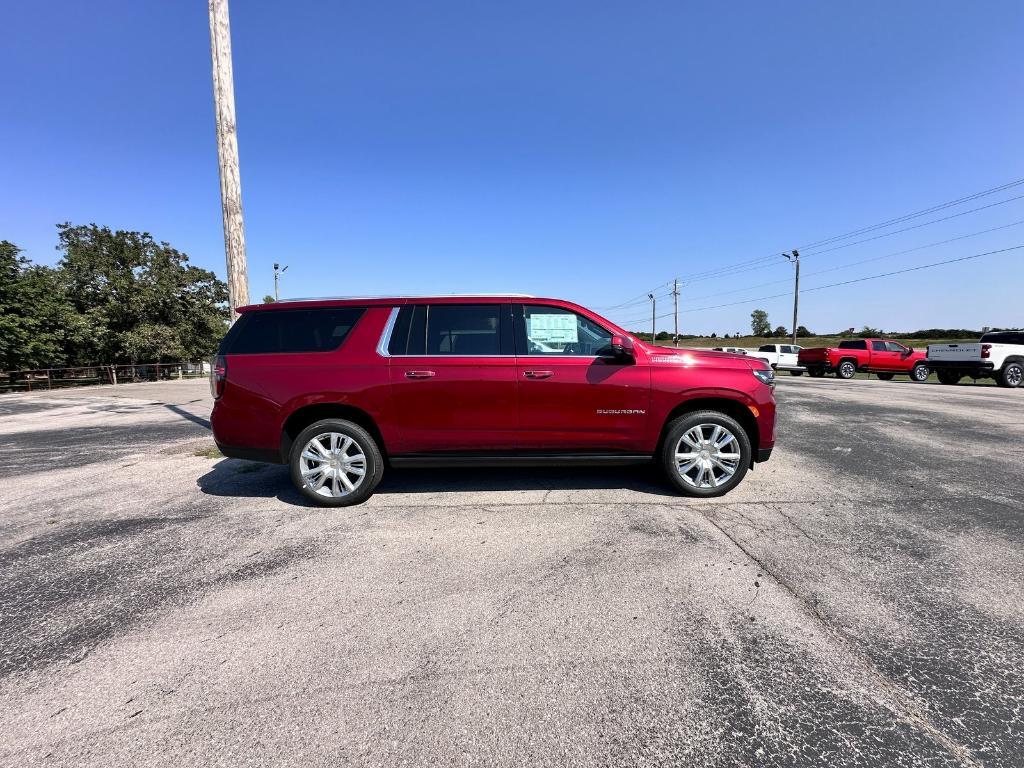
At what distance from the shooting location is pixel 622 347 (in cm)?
419

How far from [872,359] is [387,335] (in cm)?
2594

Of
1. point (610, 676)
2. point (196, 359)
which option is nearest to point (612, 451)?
point (610, 676)

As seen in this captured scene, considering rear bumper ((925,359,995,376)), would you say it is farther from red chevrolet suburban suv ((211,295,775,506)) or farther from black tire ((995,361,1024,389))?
red chevrolet suburban suv ((211,295,775,506))

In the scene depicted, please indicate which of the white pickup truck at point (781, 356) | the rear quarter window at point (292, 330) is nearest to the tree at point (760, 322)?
the white pickup truck at point (781, 356)

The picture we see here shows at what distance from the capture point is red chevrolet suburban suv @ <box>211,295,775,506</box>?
4.20 meters

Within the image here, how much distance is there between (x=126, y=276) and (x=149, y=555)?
3868 cm

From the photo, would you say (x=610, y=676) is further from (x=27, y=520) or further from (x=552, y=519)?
(x=27, y=520)

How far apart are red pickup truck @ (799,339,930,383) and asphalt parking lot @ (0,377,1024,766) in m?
21.3

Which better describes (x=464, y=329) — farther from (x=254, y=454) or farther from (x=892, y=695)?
(x=892, y=695)

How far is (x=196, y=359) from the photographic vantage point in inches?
1346

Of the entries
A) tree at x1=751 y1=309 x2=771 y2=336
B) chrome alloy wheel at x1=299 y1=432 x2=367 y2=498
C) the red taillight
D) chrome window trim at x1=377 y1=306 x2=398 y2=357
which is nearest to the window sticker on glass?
chrome window trim at x1=377 y1=306 x2=398 y2=357

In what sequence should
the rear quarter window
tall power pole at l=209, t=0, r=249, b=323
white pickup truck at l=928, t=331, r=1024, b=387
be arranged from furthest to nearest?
1. white pickup truck at l=928, t=331, r=1024, b=387
2. tall power pole at l=209, t=0, r=249, b=323
3. the rear quarter window

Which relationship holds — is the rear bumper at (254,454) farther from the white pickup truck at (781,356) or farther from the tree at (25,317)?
the white pickup truck at (781,356)

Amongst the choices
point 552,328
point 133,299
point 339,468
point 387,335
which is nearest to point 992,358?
point 552,328
